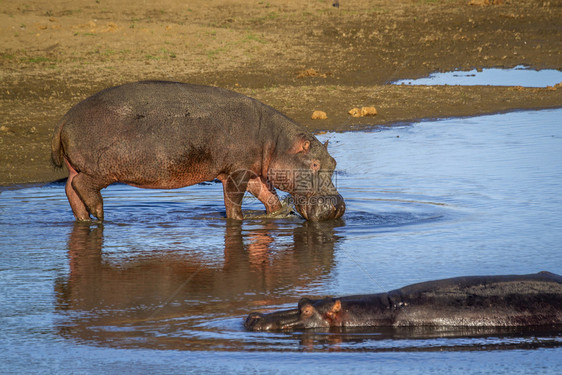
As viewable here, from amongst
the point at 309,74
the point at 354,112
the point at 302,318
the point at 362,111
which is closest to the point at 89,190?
the point at 302,318

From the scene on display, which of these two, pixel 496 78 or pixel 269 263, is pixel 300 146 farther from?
pixel 496 78

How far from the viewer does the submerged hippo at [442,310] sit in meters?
5.50

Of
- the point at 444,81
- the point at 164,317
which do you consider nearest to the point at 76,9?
the point at 444,81

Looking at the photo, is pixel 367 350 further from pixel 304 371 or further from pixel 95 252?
pixel 95 252

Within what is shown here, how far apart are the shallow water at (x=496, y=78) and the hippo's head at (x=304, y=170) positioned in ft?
30.6

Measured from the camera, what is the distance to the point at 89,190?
347 inches

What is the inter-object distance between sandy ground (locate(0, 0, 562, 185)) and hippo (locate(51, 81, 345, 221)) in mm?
2643

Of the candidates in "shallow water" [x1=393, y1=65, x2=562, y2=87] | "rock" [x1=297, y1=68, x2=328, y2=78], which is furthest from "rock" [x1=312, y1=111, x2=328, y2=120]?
"shallow water" [x1=393, y1=65, x2=562, y2=87]

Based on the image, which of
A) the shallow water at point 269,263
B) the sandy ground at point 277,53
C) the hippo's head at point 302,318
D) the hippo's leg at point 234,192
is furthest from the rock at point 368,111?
the hippo's head at point 302,318

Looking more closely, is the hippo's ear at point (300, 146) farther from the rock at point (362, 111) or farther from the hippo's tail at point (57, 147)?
the rock at point (362, 111)

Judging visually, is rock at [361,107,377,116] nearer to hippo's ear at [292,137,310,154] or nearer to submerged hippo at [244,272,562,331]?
hippo's ear at [292,137,310,154]

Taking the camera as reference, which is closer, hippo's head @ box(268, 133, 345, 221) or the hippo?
the hippo

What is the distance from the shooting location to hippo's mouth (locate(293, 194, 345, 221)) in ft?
29.7

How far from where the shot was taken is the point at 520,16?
79.4 ft
